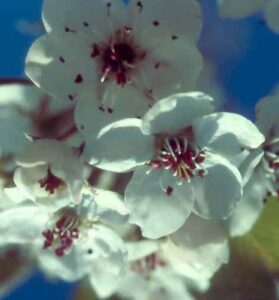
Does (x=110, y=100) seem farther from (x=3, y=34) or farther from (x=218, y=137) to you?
(x=3, y=34)

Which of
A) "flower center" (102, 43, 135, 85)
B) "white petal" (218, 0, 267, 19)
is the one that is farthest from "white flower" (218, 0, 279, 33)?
"flower center" (102, 43, 135, 85)

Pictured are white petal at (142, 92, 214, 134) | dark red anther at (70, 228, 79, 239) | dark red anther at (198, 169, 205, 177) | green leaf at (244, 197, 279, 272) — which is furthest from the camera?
green leaf at (244, 197, 279, 272)

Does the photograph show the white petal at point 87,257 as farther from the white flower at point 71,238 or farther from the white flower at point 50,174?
the white flower at point 50,174

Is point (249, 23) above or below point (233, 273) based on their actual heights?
above

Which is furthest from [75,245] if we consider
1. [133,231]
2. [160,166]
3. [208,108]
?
[208,108]

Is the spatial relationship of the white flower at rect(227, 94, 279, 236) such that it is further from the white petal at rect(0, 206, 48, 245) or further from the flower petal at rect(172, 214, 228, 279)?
the white petal at rect(0, 206, 48, 245)

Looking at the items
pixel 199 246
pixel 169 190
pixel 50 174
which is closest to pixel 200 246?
pixel 199 246

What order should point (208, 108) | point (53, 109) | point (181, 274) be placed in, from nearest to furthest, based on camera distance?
1. point (208, 108)
2. point (53, 109)
3. point (181, 274)
